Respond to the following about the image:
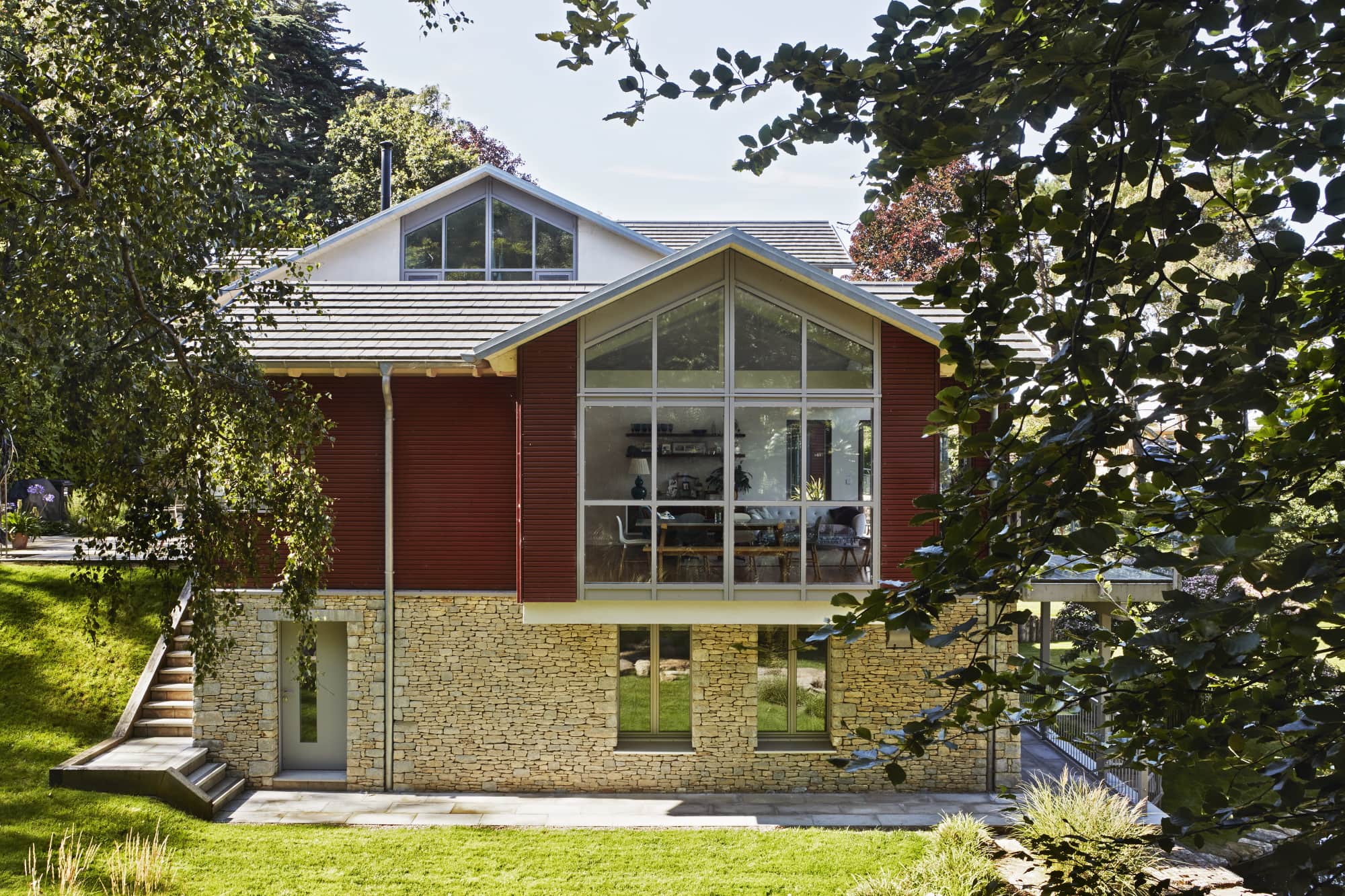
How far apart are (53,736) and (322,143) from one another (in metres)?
22.4

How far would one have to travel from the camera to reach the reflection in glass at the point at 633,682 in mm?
11750

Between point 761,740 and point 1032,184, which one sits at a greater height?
point 1032,184

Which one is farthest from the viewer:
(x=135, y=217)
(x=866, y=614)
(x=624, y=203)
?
(x=624, y=203)

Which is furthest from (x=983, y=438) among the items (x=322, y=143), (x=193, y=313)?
(x=322, y=143)

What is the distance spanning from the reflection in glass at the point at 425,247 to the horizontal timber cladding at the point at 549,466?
5.24 meters

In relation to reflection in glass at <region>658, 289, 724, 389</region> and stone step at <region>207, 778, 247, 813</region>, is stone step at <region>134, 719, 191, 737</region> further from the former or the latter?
reflection in glass at <region>658, 289, 724, 389</region>

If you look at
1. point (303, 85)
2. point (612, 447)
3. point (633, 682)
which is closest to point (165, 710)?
point (633, 682)

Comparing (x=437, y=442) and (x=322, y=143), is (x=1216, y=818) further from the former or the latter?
(x=322, y=143)

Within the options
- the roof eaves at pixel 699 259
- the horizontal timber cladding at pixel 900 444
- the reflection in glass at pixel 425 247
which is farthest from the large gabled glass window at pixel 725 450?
the reflection in glass at pixel 425 247

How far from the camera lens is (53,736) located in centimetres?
1123

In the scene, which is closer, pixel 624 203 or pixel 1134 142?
pixel 1134 142

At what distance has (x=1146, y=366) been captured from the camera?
1.81 meters

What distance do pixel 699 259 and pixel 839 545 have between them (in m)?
3.62

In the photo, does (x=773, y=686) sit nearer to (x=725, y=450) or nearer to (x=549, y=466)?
(x=725, y=450)
